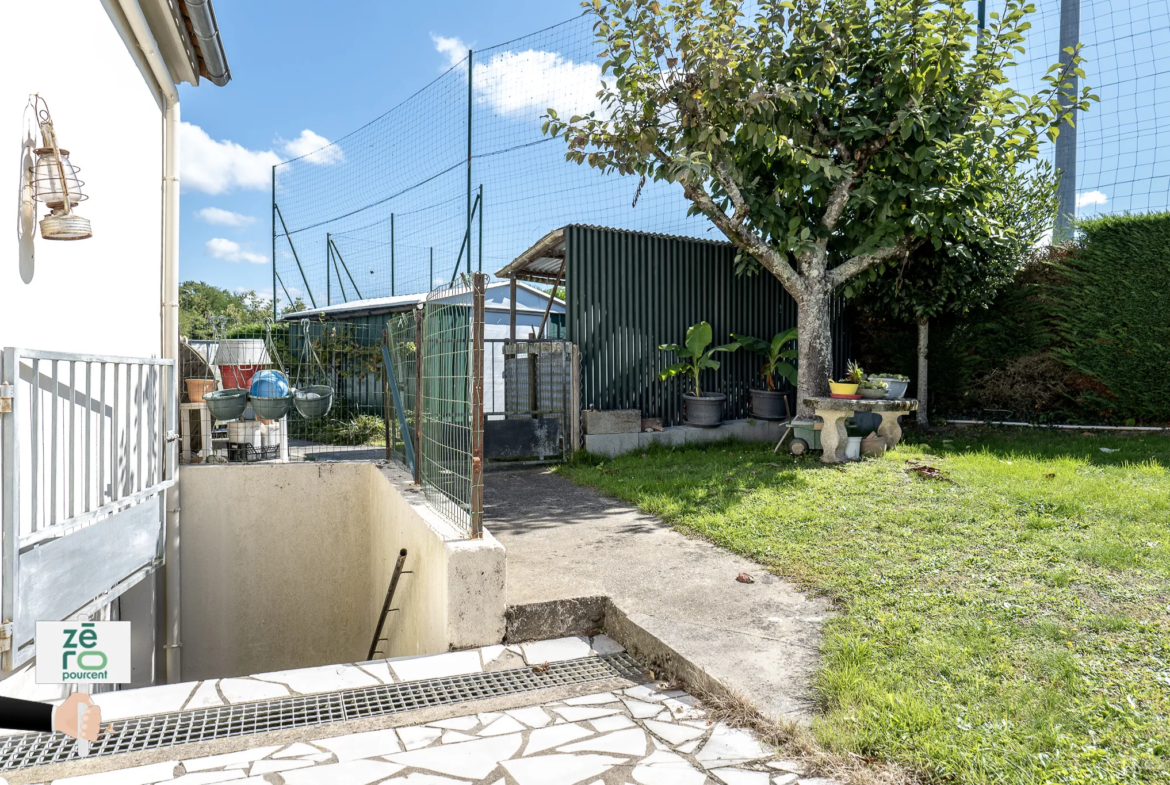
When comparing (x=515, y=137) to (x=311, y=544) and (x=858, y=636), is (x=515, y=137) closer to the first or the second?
(x=311, y=544)

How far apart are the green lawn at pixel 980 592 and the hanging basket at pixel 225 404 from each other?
3810 millimetres

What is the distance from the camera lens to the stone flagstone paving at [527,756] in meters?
2.54

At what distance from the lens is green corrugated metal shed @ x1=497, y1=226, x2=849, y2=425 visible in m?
9.62

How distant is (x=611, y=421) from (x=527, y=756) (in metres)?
Result: 6.86

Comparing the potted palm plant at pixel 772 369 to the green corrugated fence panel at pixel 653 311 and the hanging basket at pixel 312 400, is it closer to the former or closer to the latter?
the green corrugated fence panel at pixel 653 311

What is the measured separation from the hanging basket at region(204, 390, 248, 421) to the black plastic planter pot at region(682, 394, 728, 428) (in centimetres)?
569

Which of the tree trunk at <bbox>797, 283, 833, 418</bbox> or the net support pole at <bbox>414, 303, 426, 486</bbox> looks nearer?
the net support pole at <bbox>414, 303, 426, 486</bbox>

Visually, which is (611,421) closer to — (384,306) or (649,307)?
(649,307)

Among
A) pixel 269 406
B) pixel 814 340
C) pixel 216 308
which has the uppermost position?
pixel 216 308

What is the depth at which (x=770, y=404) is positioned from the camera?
10414 mm

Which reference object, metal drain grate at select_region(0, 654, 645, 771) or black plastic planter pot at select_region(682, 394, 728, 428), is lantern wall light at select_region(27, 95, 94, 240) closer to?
metal drain grate at select_region(0, 654, 645, 771)

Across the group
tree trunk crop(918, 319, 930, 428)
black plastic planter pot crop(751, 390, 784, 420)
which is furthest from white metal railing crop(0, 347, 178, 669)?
tree trunk crop(918, 319, 930, 428)

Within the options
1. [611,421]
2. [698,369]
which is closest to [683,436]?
[698,369]

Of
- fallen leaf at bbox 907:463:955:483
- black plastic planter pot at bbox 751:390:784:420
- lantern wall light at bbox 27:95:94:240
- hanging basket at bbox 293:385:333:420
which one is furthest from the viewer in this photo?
Answer: black plastic planter pot at bbox 751:390:784:420
